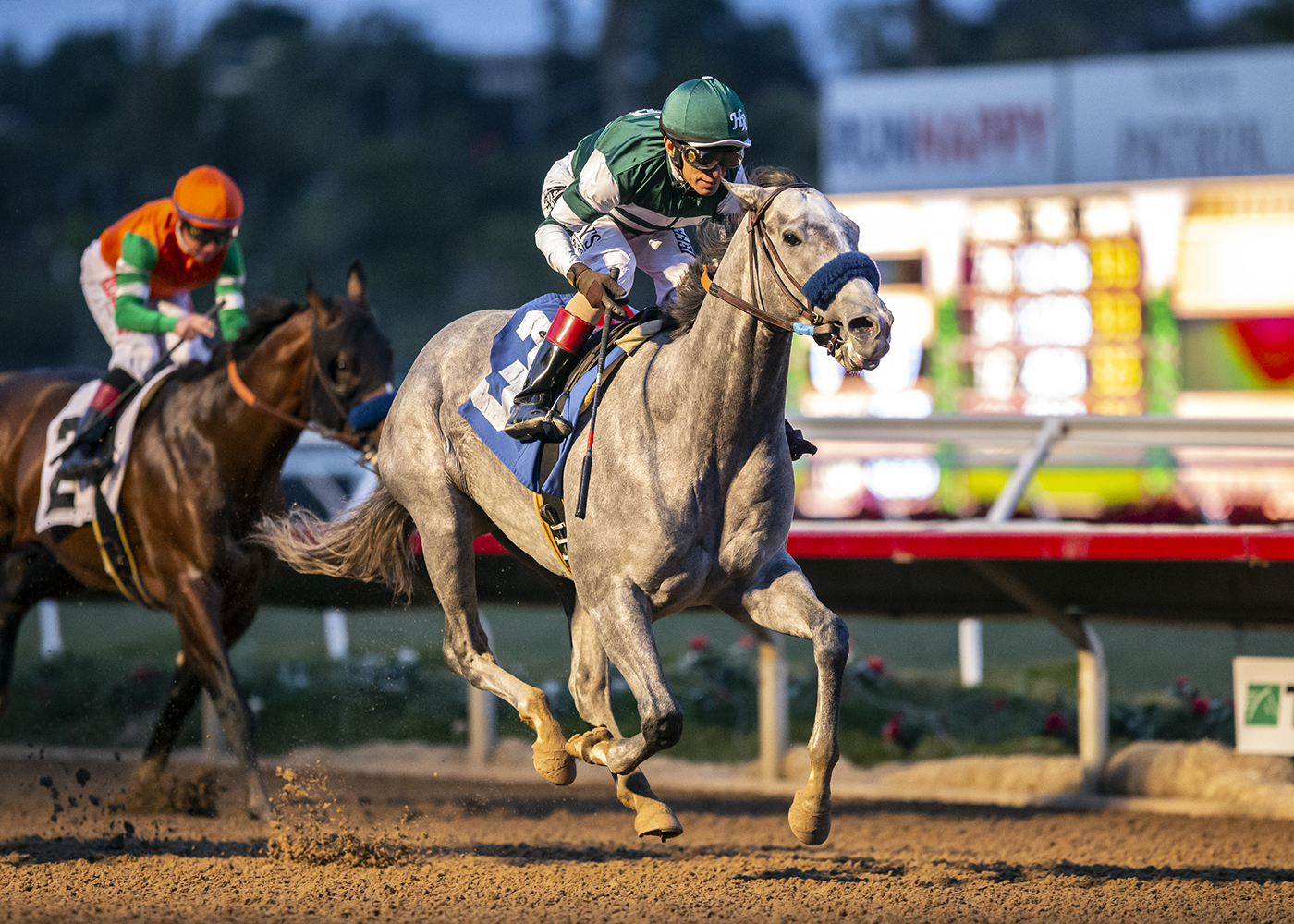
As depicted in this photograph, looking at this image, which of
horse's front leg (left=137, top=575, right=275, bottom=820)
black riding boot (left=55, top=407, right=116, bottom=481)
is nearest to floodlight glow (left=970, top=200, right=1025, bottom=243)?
black riding boot (left=55, top=407, right=116, bottom=481)

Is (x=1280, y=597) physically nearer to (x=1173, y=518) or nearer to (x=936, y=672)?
(x=1173, y=518)

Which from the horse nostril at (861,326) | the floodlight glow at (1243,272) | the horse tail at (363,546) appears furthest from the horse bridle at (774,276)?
the floodlight glow at (1243,272)

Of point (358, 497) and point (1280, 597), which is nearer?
point (358, 497)

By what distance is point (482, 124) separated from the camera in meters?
37.0

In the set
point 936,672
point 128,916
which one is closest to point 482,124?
point 936,672

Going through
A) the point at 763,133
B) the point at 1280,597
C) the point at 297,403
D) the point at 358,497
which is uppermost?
the point at 763,133

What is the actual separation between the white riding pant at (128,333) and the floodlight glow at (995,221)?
272 inches

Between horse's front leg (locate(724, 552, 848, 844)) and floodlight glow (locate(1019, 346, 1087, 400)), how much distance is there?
7.26m

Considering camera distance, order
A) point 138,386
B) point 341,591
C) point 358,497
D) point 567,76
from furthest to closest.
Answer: point 567,76, point 341,591, point 138,386, point 358,497

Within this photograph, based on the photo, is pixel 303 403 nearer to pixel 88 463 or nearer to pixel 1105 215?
pixel 88 463

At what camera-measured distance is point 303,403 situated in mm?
5199

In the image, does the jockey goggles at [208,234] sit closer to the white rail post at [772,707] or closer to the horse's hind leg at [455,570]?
the horse's hind leg at [455,570]

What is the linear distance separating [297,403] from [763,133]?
2481 centimetres

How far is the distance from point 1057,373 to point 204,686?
7106mm
